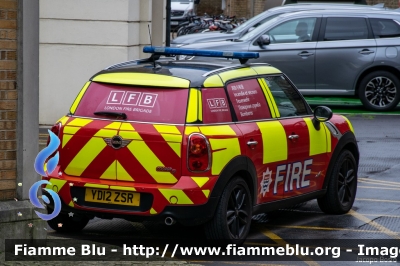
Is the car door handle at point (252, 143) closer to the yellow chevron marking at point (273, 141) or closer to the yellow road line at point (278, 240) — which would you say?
the yellow chevron marking at point (273, 141)

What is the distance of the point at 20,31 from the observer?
7.45m

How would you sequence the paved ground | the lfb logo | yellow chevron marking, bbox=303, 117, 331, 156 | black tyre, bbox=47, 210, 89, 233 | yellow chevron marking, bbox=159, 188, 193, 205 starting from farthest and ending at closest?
yellow chevron marking, bbox=303, 117, 331, 156 < the paved ground < black tyre, bbox=47, 210, 89, 233 < yellow chevron marking, bbox=159, 188, 193, 205 < the lfb logo

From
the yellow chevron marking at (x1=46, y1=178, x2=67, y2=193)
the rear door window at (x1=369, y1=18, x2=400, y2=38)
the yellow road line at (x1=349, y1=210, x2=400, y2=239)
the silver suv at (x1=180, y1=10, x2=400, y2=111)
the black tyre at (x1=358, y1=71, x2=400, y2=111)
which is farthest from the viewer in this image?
the rear door window at (x1=369, y1=18, x2=400, y2=38)

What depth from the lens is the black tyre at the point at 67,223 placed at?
8.50m

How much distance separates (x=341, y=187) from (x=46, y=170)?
10.7 ft

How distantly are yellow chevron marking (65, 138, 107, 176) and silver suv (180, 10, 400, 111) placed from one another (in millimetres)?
10692

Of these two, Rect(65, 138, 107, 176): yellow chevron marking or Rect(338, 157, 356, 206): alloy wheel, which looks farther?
Rect(338, 157, 356, 206): alloy wheel

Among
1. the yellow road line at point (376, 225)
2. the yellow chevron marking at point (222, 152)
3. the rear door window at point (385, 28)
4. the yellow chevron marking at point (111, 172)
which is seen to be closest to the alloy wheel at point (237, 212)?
the yellow chevron marking at point (222, 152)

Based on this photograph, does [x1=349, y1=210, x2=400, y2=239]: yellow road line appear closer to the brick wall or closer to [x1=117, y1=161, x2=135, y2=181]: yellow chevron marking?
[x1=117, y1=161, x2=135, y2=181]: yellow chevron marking

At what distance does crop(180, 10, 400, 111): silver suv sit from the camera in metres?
18.7

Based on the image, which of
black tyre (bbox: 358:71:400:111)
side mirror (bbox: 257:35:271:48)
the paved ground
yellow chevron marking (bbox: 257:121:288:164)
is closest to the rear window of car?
yellow chevron marking (bbox: 257:121:288:164)

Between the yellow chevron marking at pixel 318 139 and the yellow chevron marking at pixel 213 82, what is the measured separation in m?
1.39

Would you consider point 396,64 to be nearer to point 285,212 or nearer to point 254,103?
point 285,212

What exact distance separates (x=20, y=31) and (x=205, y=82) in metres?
1.56
